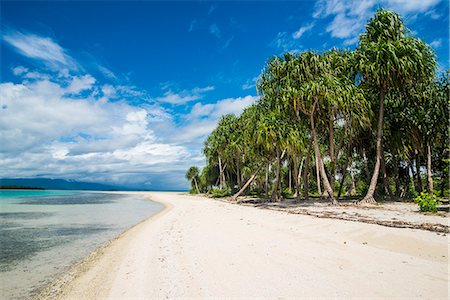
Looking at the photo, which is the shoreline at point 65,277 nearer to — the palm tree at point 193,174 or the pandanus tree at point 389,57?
the pandanus tree at point 389,57

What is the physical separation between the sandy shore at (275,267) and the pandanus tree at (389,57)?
564 inches

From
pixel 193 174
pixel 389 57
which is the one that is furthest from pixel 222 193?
pixel 389 57

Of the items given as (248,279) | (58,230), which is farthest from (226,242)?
(58,230)

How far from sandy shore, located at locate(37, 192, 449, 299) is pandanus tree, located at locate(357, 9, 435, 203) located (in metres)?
14.3

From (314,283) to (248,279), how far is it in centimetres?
123

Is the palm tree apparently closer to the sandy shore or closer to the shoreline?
the shoreline

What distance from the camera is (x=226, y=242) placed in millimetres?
8516

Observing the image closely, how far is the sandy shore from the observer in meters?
4.73

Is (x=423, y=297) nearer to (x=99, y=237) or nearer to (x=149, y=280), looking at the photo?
(x=149, y=280)

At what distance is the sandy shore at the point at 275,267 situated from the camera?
4734 millimetres

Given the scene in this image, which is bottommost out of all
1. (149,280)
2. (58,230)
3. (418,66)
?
(58,230)

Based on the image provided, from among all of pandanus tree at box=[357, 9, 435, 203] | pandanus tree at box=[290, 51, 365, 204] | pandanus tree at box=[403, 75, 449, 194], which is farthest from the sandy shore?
pandanus tree at box=[403, 75, 449, 194]

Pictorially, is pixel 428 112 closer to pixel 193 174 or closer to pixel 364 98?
pixel 364 98

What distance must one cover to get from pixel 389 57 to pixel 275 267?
20.1 m
